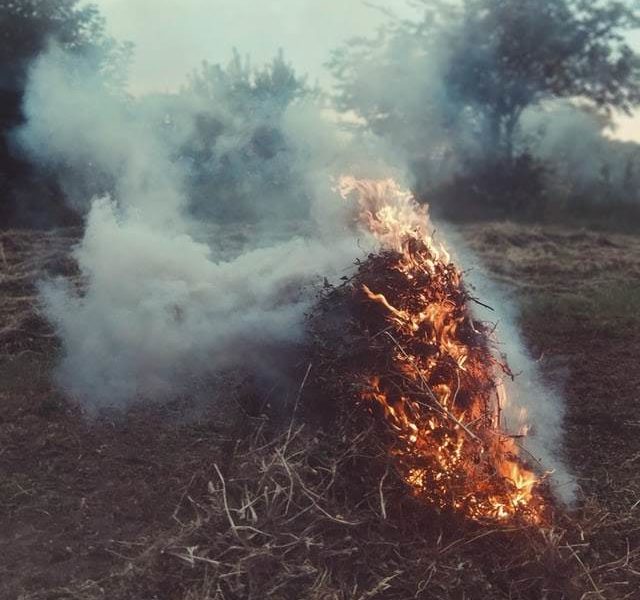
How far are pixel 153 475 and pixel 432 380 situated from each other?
187cm

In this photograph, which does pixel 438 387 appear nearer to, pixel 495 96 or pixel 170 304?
pixel 170 304

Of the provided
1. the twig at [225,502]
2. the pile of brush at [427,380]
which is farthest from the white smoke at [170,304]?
the twig at [225,502]

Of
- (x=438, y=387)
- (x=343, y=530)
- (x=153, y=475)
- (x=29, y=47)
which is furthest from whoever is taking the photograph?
(x=29, y=47)

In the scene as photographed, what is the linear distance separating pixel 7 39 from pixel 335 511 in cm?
1263

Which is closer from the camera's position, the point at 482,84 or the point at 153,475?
the point at 153,475

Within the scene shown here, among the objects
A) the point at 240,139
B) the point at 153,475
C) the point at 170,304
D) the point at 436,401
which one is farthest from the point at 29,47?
the point at 436,401

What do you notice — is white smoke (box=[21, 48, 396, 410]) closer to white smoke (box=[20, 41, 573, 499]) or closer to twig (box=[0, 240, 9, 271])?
white smoke (box=[20, 41, 573, 499])

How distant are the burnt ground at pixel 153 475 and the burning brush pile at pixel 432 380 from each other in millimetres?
360

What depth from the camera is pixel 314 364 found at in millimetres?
4758

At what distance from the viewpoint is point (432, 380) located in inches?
173

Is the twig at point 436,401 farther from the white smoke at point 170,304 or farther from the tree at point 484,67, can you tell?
the tree at point 484,67

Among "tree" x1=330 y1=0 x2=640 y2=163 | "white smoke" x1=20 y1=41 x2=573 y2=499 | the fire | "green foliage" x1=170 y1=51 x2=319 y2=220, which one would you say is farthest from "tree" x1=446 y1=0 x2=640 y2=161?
the fire

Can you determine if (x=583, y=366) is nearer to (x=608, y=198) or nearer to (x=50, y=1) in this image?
(x=50, y=1)

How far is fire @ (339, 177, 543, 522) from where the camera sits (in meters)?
3.98
